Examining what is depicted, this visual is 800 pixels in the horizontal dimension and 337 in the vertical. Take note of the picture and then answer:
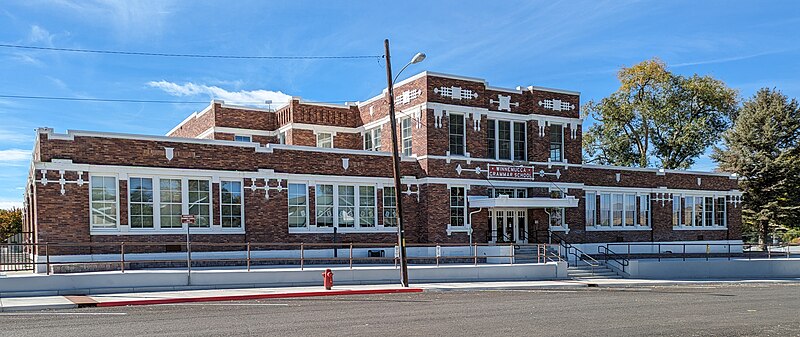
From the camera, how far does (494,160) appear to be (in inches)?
1247

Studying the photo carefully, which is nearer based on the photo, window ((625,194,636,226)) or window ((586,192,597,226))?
window ((586,192,597,226))

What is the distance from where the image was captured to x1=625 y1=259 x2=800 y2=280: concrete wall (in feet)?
92.9

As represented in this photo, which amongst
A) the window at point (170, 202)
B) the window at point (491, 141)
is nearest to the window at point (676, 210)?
the window at point (491, 141)

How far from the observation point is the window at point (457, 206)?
30.7 metres

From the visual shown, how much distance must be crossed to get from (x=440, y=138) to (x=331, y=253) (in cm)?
714

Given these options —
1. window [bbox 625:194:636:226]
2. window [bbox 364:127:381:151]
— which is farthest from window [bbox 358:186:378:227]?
window [bbox 625:194:636:226]

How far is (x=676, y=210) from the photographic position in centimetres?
3862

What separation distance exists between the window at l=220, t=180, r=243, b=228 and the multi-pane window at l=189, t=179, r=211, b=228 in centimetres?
54

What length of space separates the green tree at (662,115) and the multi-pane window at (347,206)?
33642 millimetres

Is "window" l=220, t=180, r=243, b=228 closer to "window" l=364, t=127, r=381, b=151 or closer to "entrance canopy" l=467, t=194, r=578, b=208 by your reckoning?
"window" l=364, t=127, r=381, b=151

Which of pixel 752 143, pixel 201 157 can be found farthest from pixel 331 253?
pixel 752 143

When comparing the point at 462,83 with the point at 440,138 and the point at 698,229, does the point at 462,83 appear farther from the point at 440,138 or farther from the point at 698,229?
the point at 698,229

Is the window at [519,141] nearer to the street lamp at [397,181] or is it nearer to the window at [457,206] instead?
the window at [457,206]

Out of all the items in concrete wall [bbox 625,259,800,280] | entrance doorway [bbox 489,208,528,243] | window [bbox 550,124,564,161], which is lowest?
concrete wall [bbox 625,259,800,280]
